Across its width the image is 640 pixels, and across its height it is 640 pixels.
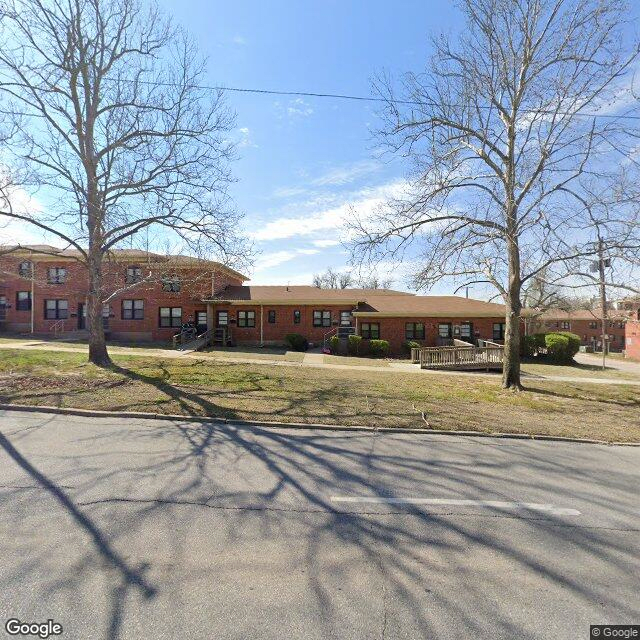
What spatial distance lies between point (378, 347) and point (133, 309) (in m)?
18.6

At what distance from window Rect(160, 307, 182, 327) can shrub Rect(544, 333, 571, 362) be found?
86.3 ft

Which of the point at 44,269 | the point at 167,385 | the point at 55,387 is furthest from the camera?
the point at 44,269

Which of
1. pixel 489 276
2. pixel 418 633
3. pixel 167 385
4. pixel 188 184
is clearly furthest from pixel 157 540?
pixel 489 276

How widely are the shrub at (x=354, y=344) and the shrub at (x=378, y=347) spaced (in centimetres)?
84

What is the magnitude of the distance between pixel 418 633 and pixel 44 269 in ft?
112

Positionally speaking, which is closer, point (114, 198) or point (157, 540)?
point (157, 540)

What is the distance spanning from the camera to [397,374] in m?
15.7

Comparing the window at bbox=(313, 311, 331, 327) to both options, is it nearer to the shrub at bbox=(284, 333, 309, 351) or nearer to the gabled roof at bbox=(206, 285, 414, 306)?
the gabled roof at bbox=(206, 285, 414, 306)

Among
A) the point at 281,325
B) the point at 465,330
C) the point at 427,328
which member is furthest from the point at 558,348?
the point at 281,325

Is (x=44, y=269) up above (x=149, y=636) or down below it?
above

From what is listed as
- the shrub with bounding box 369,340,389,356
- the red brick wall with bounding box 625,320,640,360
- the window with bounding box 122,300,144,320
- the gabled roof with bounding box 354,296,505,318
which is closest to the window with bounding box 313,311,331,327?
the gabled roof with bounding box 354,296,505,318

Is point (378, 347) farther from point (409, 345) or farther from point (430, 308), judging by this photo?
point (430, 308)

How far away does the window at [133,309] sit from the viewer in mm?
26891

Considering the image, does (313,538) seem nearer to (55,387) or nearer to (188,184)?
(55,387)
